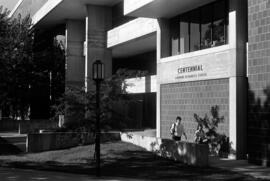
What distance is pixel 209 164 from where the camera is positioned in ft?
51.7

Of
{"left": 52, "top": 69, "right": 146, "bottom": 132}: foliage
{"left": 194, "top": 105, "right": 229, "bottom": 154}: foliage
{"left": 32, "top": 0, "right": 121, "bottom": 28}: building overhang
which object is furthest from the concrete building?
{"left": 32, "top": 0, "right": 121, "bottom": 28}: building overhang

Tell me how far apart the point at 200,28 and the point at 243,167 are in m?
7.88

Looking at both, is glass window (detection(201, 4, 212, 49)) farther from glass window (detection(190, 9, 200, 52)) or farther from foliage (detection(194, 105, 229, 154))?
foliage (detection(194, 105, 229, 154))

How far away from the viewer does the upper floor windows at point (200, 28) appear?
1928cm

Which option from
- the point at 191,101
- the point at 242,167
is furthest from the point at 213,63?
the point at 242,167

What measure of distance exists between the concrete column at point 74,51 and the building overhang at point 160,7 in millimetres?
19750

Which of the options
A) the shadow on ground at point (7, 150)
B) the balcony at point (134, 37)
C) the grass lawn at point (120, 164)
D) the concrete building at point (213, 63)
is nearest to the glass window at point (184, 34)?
the concrete building at point (213, 63)

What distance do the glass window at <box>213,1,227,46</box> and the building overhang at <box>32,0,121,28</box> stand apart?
57.6 feet

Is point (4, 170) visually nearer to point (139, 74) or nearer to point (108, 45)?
point (139, 74)

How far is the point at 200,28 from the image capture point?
20922 mm

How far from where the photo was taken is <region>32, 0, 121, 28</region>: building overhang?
37.3 m

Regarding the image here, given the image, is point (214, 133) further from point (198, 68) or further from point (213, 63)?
point (198, 68)

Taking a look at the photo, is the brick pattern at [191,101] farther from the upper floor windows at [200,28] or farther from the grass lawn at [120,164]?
the grass lawn at [120,164]

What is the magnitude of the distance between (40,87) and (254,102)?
33.6 m
